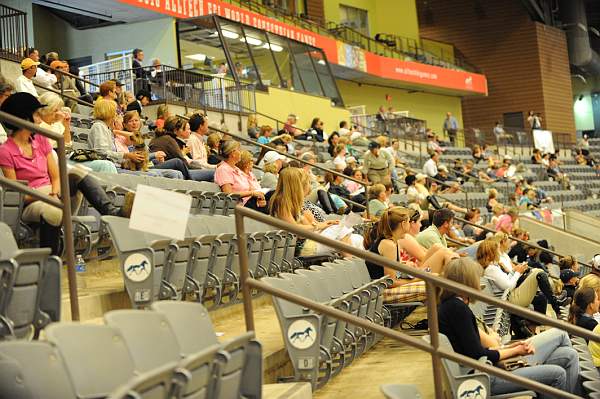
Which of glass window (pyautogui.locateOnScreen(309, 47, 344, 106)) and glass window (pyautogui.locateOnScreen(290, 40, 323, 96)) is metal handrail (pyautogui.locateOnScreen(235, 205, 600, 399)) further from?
glass window (pyautogui.locateOnScreen(309, 47, 344, 106))

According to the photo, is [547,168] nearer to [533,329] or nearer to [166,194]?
[533,329]

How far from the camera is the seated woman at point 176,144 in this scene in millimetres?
8953

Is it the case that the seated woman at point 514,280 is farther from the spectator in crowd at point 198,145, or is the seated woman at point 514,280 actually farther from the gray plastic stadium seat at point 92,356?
the gray plastic stadium seat at point 92,356

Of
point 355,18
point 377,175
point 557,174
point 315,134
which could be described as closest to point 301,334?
point 377,175

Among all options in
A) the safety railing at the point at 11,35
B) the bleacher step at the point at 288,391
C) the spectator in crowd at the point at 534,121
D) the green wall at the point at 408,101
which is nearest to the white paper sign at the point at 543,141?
the spectator in crowd at the point at 534,121

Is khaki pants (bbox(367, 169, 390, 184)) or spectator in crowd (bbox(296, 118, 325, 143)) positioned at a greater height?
spectator in crowd (bbox(296, 118, 325, 143))

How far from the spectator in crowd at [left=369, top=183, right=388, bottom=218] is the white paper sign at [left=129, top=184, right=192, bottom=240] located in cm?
648

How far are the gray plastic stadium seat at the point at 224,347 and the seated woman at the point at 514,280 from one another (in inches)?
191

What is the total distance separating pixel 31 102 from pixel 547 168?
21454 mm

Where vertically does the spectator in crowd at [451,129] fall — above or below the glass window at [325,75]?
below

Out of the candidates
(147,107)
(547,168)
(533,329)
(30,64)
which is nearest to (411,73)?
(547,168)

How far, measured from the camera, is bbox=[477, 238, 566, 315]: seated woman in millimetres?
8188

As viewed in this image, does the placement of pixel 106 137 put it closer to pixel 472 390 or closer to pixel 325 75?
pixel 472 390

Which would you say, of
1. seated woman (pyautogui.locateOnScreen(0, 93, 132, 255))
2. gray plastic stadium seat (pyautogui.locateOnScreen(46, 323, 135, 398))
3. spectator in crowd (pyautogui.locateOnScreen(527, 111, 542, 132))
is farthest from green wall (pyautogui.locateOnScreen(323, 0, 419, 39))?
gray plastic stadium seat (pyautogui.locateOnScreen(46, 323, 135, 398))
